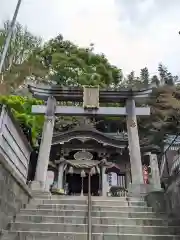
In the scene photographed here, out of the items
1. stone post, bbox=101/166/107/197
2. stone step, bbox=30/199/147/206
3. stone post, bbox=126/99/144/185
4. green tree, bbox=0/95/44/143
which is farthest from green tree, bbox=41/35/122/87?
stone step, bbox=30/199/147/206

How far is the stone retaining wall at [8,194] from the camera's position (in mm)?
5516

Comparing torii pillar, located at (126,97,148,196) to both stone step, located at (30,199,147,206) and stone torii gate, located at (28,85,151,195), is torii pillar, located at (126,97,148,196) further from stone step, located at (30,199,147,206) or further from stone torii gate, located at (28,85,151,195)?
stone step, located at (30,199,147,206)

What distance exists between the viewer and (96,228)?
5.93 meters

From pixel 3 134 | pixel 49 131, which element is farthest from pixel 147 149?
pixel 3 134

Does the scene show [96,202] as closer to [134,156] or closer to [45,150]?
[134,156]

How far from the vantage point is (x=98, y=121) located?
86.4 feet

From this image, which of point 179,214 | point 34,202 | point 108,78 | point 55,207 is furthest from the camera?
point 108,78

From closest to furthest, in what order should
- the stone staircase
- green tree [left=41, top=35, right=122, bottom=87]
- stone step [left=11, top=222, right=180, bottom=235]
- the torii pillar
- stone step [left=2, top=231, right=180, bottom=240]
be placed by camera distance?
stone step [left=2, top=231, right=180, bottom=240], the stone staircase, stone step [left=11, top=222, right=180, bottom=235], the torii pillar, green tree [left=41, top=35, right=122, bottom=87]

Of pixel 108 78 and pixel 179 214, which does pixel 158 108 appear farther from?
pixel 179 214

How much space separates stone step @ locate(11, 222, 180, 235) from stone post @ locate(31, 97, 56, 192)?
125 inches

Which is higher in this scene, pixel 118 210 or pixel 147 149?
pixel 147 149

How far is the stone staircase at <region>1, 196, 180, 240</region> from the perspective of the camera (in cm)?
561

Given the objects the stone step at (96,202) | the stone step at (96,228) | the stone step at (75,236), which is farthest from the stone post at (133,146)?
the stone step at (75,236)

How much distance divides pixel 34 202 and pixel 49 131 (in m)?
3.90
